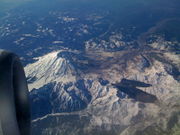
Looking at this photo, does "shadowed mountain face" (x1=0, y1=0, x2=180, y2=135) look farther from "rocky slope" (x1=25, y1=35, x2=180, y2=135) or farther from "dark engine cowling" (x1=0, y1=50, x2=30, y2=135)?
"dark engine cowling" (x1=0, y1=50, x2=30, y2=135)

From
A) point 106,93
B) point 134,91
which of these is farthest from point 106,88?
point 134,91

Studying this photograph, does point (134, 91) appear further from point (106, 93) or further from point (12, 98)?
point (12, 98)

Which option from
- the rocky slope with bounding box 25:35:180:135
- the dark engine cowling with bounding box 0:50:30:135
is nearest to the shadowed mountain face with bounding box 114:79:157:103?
the rocky slope with bounding box 25:35:180:135

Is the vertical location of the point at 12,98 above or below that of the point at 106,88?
above

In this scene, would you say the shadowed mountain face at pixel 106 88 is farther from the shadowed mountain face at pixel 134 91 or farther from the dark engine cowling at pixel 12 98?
the dark engine cowling at pixel 12 98

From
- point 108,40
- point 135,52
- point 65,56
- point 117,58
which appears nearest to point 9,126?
A: point 65,56
